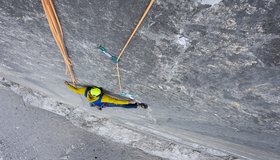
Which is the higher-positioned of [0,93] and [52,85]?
[52,85]

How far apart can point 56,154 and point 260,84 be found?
401cm

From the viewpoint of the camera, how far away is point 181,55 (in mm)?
1983

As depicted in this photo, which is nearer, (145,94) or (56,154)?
(145,94)

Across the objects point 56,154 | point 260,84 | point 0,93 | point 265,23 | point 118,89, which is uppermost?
point 265,23

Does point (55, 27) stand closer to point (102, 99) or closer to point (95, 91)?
point (95, 91)

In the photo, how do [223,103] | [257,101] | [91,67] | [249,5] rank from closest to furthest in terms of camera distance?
[249,5], [257,101], [223,103], [91,67]

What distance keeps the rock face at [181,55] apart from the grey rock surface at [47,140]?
73.8 inches

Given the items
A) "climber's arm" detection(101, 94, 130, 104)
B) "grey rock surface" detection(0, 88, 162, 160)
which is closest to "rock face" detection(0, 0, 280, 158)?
"climber's arm" detection(101, 94, 130, 104)

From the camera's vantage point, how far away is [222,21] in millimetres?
1582

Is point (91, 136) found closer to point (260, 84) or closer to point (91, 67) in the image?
point (91, 67)

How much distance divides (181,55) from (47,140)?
12.5 feet

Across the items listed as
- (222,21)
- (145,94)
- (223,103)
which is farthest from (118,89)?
(222,21)

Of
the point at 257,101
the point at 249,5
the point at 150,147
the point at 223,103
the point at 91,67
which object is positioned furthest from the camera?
the point at 150,147

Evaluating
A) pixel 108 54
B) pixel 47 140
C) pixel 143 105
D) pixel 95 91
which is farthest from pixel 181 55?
pixel 47 140
